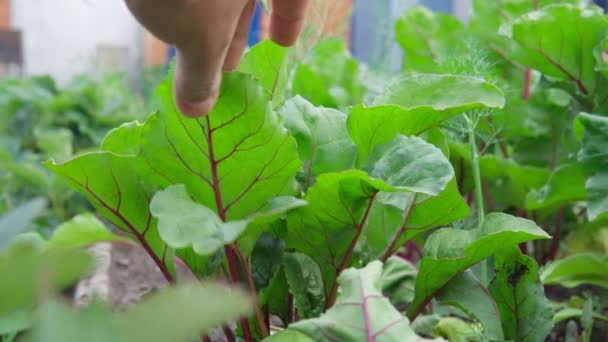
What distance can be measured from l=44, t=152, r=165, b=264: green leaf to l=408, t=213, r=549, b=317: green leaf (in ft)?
0.74

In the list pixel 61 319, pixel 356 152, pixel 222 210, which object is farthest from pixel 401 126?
pixel 61 319

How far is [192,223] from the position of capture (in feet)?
1.28

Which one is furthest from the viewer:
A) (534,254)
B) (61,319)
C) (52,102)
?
(52,102)

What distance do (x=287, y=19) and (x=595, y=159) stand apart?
1.13 feet

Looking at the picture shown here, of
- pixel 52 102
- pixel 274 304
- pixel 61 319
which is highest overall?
pixel 61 319

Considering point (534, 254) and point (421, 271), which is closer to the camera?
point (421, 271)

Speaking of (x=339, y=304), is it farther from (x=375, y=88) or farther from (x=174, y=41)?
(x=375, y=88)

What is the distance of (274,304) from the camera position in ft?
1.89

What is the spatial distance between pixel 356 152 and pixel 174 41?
0.78ft

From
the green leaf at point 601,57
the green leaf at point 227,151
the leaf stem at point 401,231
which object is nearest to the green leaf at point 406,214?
the leaf stem at point 401,231

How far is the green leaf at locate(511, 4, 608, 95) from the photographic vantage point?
0.71m

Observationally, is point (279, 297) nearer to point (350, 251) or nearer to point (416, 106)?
point (350, 251)

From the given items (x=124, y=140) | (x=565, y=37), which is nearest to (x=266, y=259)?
(x=124, y=140)

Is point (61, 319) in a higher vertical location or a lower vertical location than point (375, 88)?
higher
